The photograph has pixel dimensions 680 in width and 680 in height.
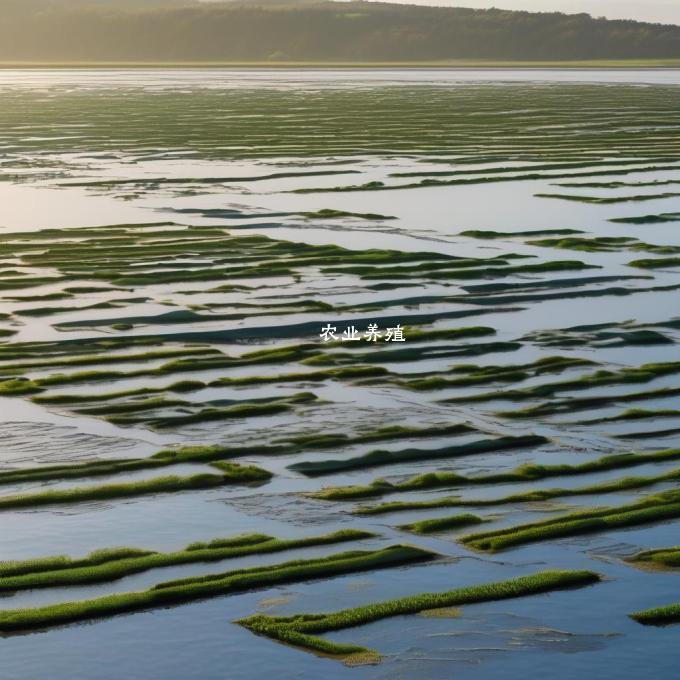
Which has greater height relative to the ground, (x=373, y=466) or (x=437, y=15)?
(x=437, y=15)

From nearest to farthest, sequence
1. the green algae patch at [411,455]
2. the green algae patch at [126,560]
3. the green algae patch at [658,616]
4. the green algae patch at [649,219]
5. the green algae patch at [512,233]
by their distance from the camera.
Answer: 1. the green algae patch at [658,616]
2. the green algae patch at [126,560]
3. the green algae patch at [411,455]
4. the green algae patch at [512,233]
5. the green algae patch at [649,219]

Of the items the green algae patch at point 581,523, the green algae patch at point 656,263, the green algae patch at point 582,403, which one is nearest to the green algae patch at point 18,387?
the green algae patch at point 582,403

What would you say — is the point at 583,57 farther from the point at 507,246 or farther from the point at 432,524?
the point at 432,524

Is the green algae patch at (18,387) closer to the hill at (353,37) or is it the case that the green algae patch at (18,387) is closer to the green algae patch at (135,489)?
the green algae patch at (135,489)

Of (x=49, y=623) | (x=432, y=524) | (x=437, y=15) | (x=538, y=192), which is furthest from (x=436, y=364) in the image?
(x=437, y=15)

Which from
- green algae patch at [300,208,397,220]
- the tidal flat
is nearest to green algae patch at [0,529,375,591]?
the tidal flat

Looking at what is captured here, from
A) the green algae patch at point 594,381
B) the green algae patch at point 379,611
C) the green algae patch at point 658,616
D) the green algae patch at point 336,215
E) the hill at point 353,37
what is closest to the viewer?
the green algae patch at point 379,611

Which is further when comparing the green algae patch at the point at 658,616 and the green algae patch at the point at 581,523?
the green algae patch at the point at 581,523
